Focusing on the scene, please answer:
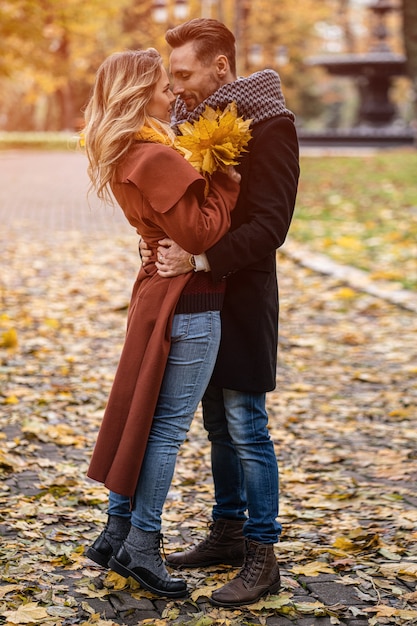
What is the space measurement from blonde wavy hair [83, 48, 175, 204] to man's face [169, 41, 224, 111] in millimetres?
75

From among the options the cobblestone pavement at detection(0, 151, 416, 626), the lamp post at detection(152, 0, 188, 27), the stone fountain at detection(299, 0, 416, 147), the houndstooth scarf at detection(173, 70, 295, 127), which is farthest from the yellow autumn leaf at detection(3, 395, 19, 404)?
the stone fountain at detection(299, 0, 416, 147)

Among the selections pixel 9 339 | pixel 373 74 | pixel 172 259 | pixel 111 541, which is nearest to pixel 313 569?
pixel 111 541

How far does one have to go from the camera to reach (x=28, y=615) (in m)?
3.32

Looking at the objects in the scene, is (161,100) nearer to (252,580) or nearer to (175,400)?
(175,400)

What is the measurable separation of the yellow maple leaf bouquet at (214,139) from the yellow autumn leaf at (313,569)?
5.06 feet

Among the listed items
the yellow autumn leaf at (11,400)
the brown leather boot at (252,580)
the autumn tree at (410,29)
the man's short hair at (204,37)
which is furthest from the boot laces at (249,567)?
the autumn tree at (410,29)

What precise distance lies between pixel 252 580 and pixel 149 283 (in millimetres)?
1095

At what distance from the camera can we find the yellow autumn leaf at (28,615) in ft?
10.8

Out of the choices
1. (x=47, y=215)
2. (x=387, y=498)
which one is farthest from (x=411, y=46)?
(x=387, y=498)

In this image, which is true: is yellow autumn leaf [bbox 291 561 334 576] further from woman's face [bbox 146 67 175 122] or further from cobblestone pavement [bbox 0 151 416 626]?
woman's face [bbox 146 67 175 122]

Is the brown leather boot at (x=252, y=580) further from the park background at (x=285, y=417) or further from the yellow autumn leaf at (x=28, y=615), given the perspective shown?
the yellow autumn leaf at (x=28, y=615)

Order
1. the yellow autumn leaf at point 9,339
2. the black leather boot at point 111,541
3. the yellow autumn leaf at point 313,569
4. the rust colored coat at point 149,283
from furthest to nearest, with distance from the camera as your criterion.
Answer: the yellow autumn leaf at point 9,339 → the yellow autumn leaf at point 313,569 → the black leather boot at point 111,541 → the rust colored coat at point 149,283

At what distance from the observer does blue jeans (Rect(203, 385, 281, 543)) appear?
345 centimetres

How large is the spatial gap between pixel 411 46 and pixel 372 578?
2402 centimetres
